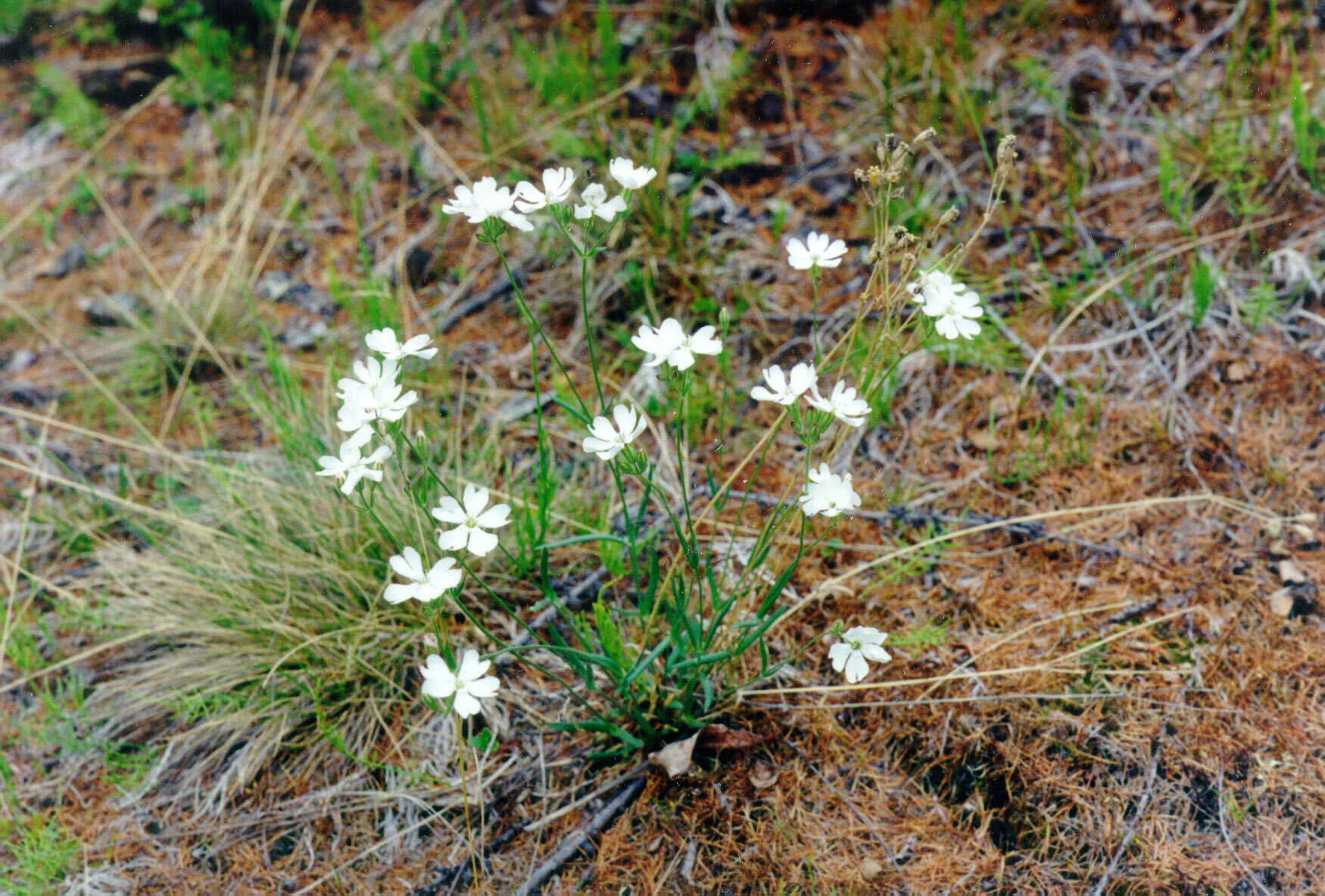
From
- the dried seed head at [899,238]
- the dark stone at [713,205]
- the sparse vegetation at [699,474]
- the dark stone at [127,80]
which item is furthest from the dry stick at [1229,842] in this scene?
the dark stone at [127,80]

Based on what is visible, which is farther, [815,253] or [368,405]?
[815,253]

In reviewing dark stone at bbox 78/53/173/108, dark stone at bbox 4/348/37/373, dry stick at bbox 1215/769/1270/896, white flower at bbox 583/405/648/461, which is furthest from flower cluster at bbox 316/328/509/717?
dark stone at bbox 78/53/173/108

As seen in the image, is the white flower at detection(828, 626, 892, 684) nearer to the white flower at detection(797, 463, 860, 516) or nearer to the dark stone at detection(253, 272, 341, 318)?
the white flower at detection(797, 463, 860, 516)

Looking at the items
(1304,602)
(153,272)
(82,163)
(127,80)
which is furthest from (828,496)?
(127,80)

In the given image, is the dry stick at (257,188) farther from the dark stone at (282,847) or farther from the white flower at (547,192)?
the white flower at (547,192)

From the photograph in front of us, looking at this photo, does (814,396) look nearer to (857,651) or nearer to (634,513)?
(857,651)

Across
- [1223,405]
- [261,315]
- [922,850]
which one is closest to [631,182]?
[922,850]

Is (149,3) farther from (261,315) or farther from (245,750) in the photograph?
(245,750)
